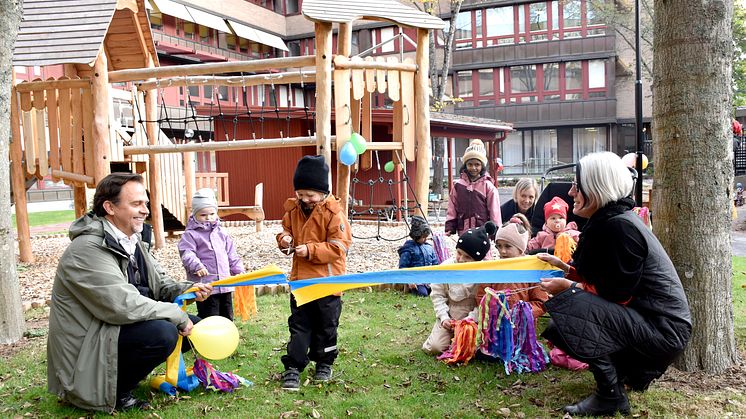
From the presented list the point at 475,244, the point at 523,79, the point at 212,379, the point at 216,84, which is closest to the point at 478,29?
the point at 523,79

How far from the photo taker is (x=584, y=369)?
183 inches

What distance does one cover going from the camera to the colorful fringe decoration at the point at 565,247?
545 centimetres

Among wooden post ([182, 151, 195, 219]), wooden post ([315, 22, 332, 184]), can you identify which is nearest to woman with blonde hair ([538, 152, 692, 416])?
wooden post ([315, 22, 332, 184])

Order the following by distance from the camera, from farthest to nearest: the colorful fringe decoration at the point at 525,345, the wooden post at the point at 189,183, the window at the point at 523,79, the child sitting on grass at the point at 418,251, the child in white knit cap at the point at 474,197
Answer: the window at the point at 523,79 < the wooden post at the point at 189,183 < the child sitting on grass at the point at 418,251 < the child in white knit cap at the point at 474,197 < the colorful fringe decoration at the point at 525,345

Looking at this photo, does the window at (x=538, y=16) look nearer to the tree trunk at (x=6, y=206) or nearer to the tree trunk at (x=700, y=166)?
the tree trunk at (x=700, y=166)

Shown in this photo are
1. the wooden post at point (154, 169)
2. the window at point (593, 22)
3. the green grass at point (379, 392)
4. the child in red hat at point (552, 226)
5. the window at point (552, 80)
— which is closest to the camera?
the green grass at point (379, 392)

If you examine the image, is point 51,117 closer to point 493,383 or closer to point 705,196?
point 493,383

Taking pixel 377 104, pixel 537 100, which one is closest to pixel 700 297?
pixel 377 104

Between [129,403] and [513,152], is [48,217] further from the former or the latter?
[513,152]

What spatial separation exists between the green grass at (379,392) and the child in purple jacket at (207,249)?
1.51 feet

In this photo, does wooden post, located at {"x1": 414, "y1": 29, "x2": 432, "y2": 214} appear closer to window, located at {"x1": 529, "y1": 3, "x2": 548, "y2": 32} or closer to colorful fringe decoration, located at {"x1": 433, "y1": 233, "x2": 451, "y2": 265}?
colorful fringe decoration, located at {"x1": 433, "y1": 233, "x2": 451, "y2": 265}

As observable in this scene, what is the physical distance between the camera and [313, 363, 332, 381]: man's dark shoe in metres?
4.66

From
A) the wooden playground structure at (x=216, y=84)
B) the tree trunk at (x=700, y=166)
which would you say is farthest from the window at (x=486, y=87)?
the tree trunk at (x=700, y=166)

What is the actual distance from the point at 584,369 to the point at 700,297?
3.02 ft
